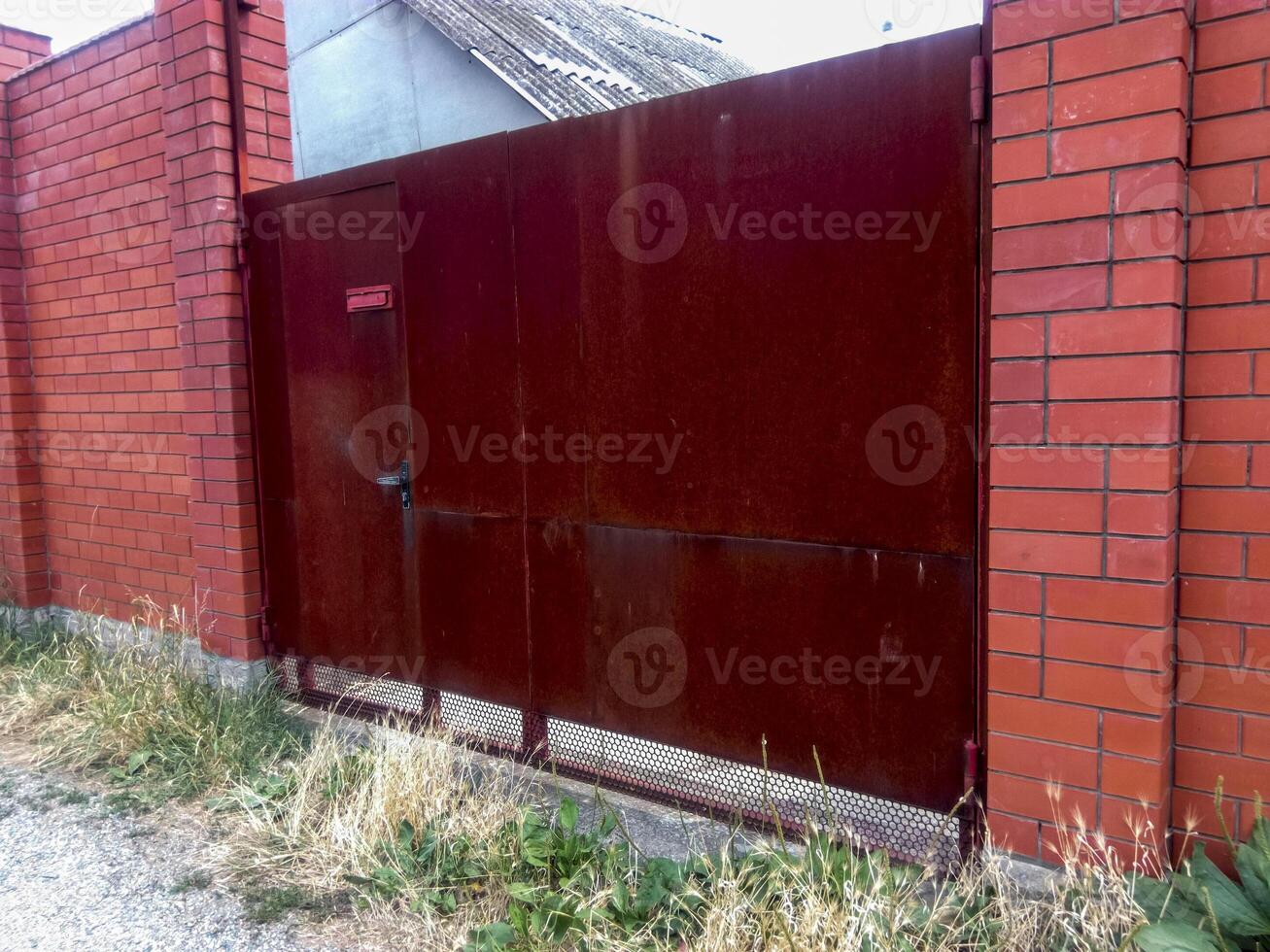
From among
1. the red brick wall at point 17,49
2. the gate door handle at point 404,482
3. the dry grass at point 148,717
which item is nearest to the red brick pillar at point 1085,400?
the gate door handle at point 404,482

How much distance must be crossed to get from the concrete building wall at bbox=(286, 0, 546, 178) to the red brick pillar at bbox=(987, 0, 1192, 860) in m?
5.83

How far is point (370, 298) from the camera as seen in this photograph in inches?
148

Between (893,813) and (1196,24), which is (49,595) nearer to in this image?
(893,813)

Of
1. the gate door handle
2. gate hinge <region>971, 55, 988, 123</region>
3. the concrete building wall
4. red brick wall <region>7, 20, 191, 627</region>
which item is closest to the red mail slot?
the gate door handle

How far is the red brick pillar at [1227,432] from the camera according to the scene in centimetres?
207

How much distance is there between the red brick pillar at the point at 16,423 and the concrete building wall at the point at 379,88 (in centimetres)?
368

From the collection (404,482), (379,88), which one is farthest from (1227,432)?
(379,88)

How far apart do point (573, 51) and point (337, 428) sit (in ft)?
20.0

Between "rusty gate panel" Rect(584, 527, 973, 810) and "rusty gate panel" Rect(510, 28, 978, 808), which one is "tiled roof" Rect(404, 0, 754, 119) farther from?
"rusty gate panel" Rect(584, 527, 973, 810)

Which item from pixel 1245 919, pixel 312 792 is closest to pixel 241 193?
pixel 312 792

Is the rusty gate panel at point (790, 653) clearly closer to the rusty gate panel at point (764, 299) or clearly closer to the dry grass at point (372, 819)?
the rusty gate panel at point (764, 299)

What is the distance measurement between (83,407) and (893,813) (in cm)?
482

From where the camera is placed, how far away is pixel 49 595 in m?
5.62

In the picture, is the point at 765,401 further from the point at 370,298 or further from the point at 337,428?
the point at 337,428
